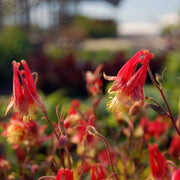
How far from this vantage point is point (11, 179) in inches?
39.8

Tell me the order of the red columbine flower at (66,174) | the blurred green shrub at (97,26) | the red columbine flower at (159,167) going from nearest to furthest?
the red columbine flower at (66,174) < the red columbine flower at (159,167) < the blurred green shrub at (97,26)

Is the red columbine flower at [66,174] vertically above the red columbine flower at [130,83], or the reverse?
the red columbine flower at [130,83]

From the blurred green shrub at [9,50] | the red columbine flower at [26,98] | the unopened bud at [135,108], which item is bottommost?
the blurred green shrub at [9,50]

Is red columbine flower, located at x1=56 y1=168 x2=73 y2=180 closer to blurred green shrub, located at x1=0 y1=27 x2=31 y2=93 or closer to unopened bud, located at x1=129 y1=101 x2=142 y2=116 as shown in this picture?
unopened bud, located at x1=129 y1=101 x2=142 y2=116

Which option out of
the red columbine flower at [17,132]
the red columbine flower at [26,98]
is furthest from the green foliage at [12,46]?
the red columbine flower at [26,98]

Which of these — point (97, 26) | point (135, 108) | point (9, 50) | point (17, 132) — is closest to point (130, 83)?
point (135, 108)

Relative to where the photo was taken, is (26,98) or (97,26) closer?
(26,98)

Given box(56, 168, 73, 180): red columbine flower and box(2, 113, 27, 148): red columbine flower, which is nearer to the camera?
box(56, 168, 73, 180): red columbine flower

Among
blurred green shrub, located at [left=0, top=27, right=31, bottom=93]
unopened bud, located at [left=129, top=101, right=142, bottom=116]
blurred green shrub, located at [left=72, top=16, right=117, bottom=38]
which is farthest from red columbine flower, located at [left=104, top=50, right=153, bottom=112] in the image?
blurred green shrub, located at [left=72, top=16, right=117, bottom=38]

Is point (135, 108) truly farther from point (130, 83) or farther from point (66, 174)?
point (66, 174)

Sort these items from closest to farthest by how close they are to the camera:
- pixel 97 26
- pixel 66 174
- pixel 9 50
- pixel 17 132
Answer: pixel 66 174 → pixel 17 132 → pixel 9 50 → pixel 97 26

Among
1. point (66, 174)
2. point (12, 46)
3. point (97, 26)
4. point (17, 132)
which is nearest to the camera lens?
point (66, 174)

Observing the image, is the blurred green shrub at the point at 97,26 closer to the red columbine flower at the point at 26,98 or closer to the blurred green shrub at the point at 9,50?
the blurred green shrub at the point at 9,50

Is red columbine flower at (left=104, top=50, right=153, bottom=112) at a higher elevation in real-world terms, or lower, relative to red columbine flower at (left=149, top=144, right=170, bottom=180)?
higher
